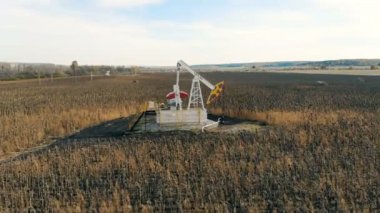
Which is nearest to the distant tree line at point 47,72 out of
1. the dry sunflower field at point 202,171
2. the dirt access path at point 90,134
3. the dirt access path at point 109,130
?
the dirt access path at point 90,134

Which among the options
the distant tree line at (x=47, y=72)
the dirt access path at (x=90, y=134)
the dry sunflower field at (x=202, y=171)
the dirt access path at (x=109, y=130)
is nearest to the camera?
the dry sunflower field at (x=202, y=171)

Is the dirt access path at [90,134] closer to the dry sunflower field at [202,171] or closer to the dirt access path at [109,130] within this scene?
the dirt access path at [109,130]

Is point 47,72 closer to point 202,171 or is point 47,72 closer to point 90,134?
A: point 90,134

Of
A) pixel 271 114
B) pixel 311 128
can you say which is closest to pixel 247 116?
pixel 271 114

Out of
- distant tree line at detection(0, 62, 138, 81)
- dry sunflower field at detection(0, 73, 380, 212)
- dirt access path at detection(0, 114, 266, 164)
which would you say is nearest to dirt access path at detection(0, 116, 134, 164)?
dirt access path at detection(0, 114, 266, 164)

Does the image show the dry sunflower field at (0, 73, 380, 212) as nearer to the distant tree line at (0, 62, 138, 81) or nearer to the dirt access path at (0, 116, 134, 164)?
the dirt access path at (0, 116, 134, 164)

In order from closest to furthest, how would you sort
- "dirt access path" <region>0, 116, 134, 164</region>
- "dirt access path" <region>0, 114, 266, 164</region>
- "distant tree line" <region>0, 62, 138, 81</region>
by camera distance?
"dirt access path" <region>0, 116, 134, 164</region> → "dirt access path" <region>0, 114, 266, 164</region> → "distant tree line" <region>0, 62, 138, 81</region>

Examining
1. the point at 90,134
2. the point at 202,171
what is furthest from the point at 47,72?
the point at 202,171

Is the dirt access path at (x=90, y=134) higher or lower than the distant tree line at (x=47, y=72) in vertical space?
lower

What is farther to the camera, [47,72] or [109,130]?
[47,72]

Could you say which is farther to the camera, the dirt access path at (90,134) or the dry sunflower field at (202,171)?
the dirt access path at (90,134)

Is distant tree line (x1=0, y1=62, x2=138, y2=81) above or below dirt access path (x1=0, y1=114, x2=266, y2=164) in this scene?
above

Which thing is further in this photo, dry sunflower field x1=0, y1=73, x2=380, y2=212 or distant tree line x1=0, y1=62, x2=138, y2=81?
distant tree line x1=0, y1=62, x2=138, y2=81

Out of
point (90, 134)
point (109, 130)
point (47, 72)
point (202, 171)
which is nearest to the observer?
point (202, 171)
